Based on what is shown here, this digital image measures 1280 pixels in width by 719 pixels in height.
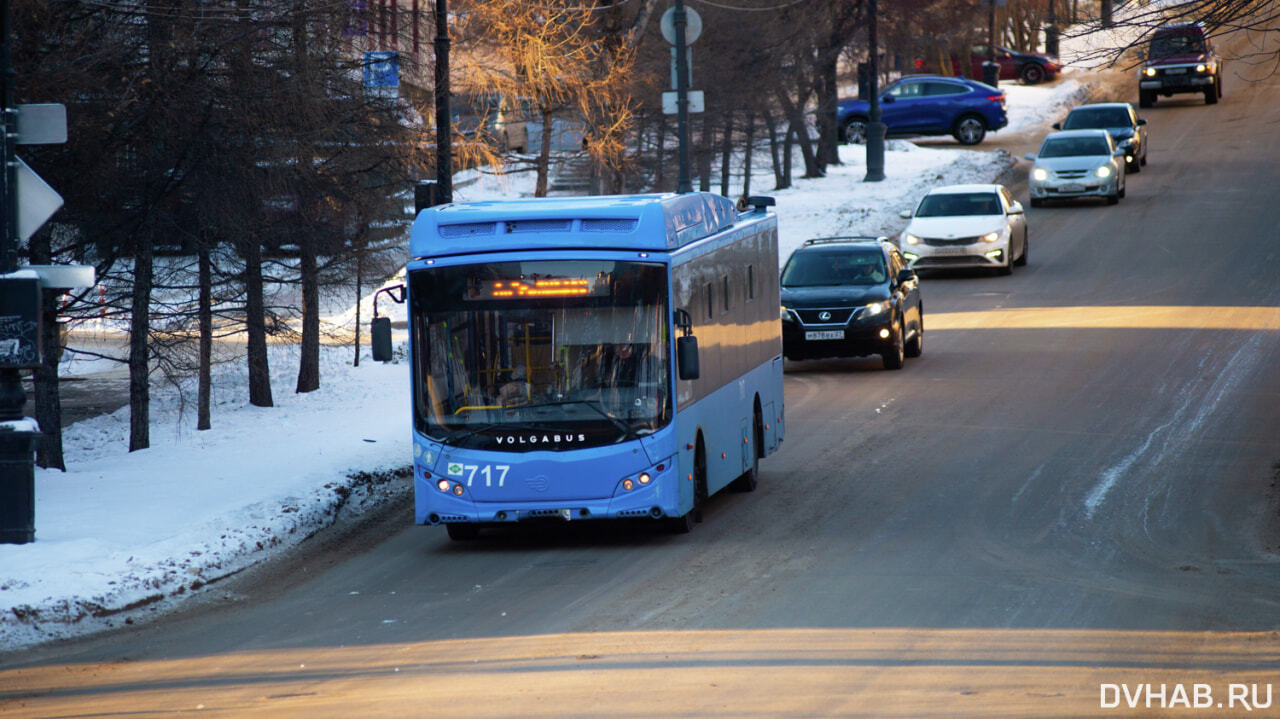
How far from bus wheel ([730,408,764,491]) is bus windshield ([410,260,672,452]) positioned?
2.80 m

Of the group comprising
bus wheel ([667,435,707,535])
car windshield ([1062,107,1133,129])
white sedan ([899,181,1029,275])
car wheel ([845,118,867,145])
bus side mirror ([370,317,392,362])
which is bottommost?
bus wheel ([667,435,707,535])

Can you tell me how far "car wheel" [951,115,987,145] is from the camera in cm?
5041

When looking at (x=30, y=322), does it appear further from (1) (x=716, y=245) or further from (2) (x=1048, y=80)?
(2) (x=1048, y=80)

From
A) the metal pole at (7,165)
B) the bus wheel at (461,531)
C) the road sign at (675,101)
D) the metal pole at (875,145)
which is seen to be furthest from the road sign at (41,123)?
the metal pole at (875,145)

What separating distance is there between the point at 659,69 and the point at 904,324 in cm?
1431

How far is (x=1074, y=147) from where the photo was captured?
38219mm

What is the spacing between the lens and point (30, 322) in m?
11.6

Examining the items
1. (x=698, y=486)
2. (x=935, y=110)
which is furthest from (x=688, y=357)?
(x=935, y=110)

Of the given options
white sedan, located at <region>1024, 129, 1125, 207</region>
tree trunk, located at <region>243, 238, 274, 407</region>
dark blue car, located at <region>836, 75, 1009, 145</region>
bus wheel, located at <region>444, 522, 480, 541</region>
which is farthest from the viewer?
dark blue car, located at <region>836, 75, 1009, 145</region>

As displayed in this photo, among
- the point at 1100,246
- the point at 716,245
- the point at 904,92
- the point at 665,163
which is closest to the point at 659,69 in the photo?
the point at 665,163

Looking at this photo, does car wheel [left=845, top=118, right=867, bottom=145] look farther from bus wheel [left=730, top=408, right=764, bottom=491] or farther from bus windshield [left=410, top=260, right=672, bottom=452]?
bus windshield [left=410, top=260, right=672, bottom=452]

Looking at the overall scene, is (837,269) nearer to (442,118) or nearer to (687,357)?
(442,118)

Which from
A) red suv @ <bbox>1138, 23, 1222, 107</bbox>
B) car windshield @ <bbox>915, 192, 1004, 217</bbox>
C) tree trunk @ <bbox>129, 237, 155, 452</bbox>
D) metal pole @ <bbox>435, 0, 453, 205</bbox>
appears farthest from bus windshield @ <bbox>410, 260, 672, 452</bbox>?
red suv @ <bbox>1138, 23, 1222, 107</bbox>

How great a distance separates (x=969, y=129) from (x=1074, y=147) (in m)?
12.6
